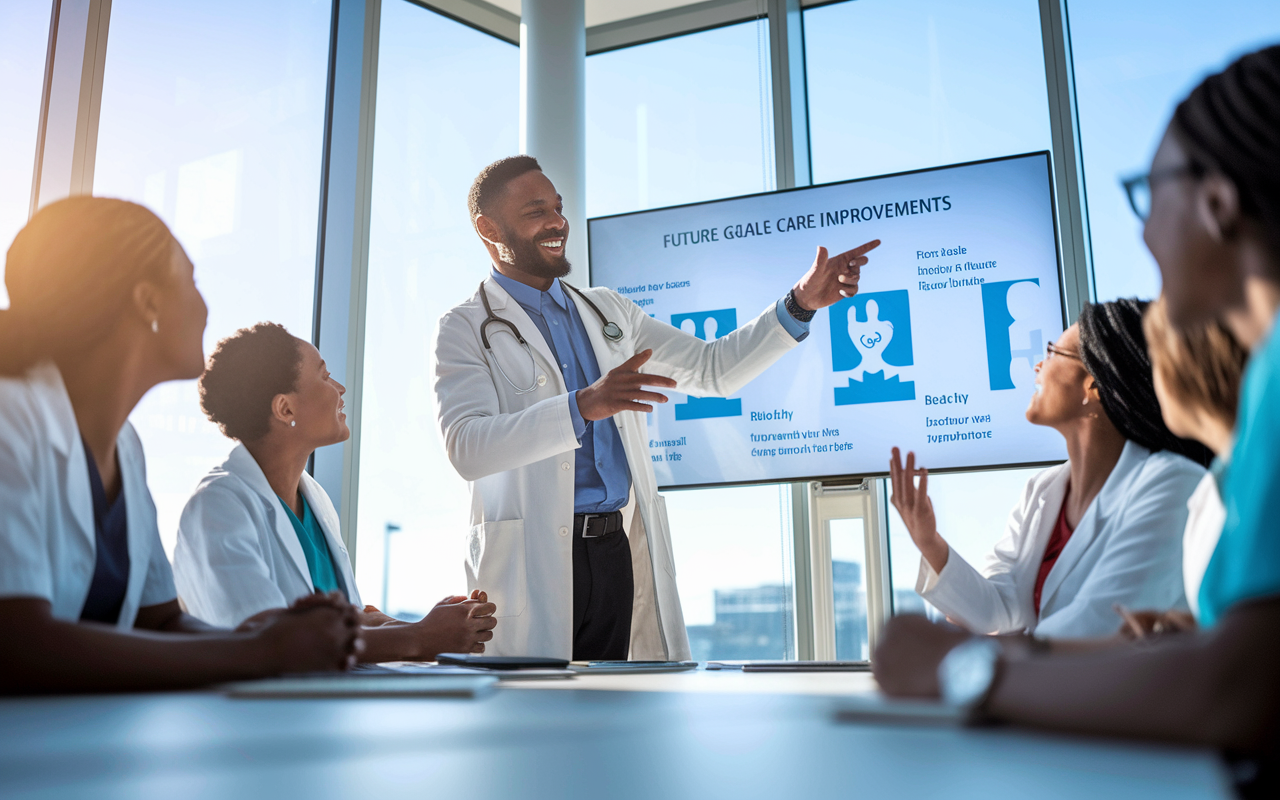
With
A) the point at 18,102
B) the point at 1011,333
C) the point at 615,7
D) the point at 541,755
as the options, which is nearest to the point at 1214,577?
the point at 541,755

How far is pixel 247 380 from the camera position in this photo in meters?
2.15

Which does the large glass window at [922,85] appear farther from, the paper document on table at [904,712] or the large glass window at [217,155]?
the paper document on table at [904,712]

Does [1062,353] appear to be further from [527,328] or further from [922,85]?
[922,85]

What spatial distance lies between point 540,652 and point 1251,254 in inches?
76.7

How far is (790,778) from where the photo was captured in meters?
0.48

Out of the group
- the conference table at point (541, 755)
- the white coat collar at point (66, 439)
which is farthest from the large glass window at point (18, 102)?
the conference table at point (541, 755)

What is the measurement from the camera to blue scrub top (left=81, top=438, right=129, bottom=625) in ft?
4.08

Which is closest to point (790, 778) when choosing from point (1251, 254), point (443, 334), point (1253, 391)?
point (1253, 391)

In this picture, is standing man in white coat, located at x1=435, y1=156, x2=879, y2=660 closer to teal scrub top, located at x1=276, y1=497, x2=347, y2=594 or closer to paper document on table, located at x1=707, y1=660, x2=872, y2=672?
teal scrub top, located at x1=276, y1=497, x2=347, y2=594

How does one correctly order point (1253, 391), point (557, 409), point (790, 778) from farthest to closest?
1. point (557, 409)
2. point (1253, 391)
3. point (790, 778)

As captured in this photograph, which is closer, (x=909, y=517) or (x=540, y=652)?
(x=909, y=517)

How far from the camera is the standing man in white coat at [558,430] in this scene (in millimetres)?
2336

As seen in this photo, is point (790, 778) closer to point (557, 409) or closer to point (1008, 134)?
point (557, 409)

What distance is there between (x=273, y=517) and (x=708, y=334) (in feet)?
7.27
